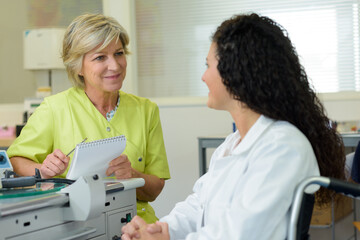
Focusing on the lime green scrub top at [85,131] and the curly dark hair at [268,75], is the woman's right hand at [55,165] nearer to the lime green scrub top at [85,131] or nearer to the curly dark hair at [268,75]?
the lime green scrub top at [85,131]

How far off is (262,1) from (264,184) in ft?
10.8

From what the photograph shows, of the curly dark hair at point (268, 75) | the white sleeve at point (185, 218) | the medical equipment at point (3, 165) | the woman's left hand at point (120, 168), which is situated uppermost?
the curly dark hair at point (268, 75)

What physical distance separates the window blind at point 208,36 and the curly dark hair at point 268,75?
8.65 ft

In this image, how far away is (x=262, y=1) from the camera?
13.8 ft

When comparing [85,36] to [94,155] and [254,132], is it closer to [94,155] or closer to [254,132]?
[94,155]

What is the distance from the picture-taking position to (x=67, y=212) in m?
1.41

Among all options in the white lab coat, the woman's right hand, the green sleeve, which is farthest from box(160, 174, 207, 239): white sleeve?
the green sleeve

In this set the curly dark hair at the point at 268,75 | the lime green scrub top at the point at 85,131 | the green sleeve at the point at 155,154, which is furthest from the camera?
the green sleeve at the point at 155,154

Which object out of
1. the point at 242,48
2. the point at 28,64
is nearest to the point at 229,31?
the point at 242,48

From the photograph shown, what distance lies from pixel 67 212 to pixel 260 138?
0.56 meters

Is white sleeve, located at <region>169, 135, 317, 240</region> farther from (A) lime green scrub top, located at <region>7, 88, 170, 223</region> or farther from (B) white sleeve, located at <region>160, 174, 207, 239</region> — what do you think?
(A) lime green scrub top, located at <region>7, 88, 170, 223</region>

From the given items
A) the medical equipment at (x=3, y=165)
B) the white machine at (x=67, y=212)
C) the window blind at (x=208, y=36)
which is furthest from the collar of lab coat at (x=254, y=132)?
the window blind at (x=208, y=36)

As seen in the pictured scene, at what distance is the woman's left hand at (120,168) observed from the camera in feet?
5.92

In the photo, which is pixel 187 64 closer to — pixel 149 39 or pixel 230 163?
pixel 149 39
